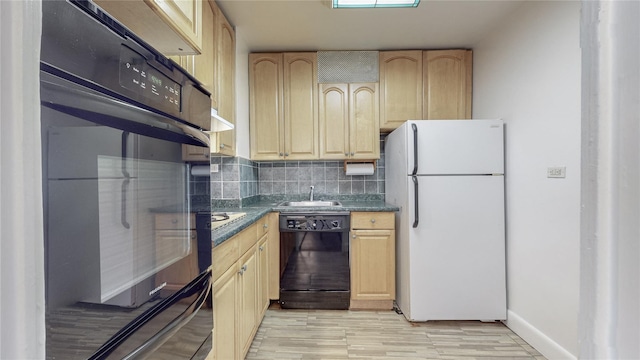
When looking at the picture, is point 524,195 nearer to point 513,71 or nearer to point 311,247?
point 513,71

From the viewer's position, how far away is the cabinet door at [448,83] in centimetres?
253

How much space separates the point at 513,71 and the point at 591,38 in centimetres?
219

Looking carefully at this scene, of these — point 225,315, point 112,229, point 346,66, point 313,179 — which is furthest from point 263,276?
point 346,66

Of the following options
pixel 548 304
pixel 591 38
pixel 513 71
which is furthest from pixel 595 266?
pixel 513 71

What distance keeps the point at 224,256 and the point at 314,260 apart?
3.69ft

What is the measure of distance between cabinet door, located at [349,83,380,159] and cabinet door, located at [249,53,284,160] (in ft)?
2.25

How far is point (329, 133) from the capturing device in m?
2.59

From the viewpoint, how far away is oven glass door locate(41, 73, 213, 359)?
391 millimetres

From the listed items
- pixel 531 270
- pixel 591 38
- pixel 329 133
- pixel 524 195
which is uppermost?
pixel 329 133

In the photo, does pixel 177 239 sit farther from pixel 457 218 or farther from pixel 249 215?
pixel 457 218

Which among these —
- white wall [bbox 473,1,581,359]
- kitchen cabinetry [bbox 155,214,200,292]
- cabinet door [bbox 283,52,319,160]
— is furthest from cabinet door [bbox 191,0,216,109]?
white wall [bbox 473,1,581,359]

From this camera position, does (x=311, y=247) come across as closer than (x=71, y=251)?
No

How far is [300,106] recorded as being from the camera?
2.58 metres

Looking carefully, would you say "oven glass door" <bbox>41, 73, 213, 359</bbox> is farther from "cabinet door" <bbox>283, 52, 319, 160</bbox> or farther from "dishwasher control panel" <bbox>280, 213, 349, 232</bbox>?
"cabinet door" <bbox>283, 52, 319, 160</bbox>
